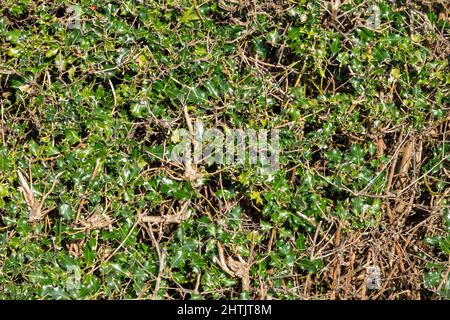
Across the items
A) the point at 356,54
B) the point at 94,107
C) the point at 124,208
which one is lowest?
the point at 124,208

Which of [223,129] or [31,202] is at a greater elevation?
[223,129]

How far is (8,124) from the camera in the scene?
3.61 metres

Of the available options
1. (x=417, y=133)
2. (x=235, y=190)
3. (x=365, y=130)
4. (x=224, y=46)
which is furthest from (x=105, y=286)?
(x=417, y=133)

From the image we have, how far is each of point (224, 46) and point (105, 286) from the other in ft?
4.53

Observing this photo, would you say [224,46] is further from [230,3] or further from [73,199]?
[73,199]

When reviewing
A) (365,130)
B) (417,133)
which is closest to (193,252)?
(365,130)

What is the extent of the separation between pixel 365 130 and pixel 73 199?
1.59m

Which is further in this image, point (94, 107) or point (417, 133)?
point (417, 133)

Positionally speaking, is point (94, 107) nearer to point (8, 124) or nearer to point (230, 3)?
point (8, 124)

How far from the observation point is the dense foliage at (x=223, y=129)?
3.48m

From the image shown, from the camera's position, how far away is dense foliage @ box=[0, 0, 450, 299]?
3.48 meters

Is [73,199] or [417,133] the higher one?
[417,133]

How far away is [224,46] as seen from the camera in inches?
141

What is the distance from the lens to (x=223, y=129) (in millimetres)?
3566
